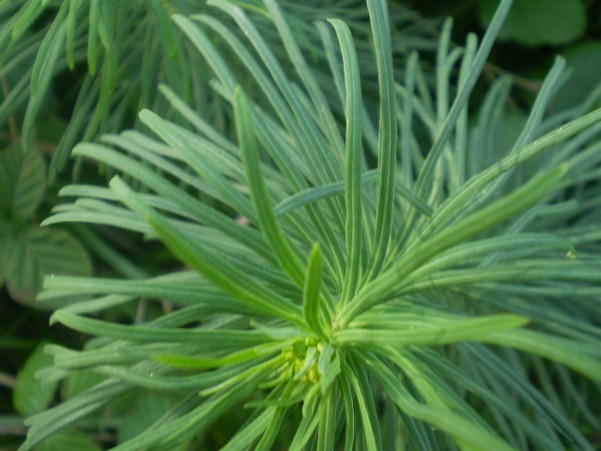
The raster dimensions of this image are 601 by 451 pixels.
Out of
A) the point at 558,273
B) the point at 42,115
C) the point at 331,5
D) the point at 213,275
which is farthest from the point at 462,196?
the point at 42,115

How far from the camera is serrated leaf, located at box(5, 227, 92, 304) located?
88 cm

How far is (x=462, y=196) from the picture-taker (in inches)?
19.5

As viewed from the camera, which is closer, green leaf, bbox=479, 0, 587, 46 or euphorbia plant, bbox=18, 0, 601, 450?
euphorbia plant, bbox=18, 0, 601, 450

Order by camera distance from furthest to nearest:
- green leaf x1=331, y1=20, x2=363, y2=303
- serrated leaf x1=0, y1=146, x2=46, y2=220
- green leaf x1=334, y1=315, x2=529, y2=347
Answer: serrated leaf x1=0, y1=146, x2=46, y2=220
green leaf x1=331, y1=20, x2=363, y2=303
green leaf x1=334, y1=315, x2=529, y2=347

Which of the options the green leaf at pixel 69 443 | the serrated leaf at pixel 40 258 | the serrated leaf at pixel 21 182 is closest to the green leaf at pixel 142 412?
the green leaf at pixel 69 443

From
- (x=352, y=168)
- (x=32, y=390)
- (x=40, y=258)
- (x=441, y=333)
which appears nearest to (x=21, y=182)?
(x=40, y=258)

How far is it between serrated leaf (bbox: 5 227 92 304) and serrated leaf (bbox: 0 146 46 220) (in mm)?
33

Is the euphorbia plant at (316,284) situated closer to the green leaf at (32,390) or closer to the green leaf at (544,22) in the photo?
the green leaf at (32,390)

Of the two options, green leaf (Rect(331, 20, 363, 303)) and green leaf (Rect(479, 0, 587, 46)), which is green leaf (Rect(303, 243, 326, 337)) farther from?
green leaf (Rect(479, 0, 587, 46))

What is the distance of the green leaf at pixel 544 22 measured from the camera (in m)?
1.06

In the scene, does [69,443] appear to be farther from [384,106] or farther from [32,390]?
[384,106]

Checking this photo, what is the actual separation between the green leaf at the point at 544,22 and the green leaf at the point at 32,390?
30.9 inches

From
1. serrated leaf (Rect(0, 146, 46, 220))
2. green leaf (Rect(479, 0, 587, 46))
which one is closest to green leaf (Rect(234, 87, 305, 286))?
serrated leaf (Rect(0, 146, 46, 220))

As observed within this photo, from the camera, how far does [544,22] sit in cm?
106
